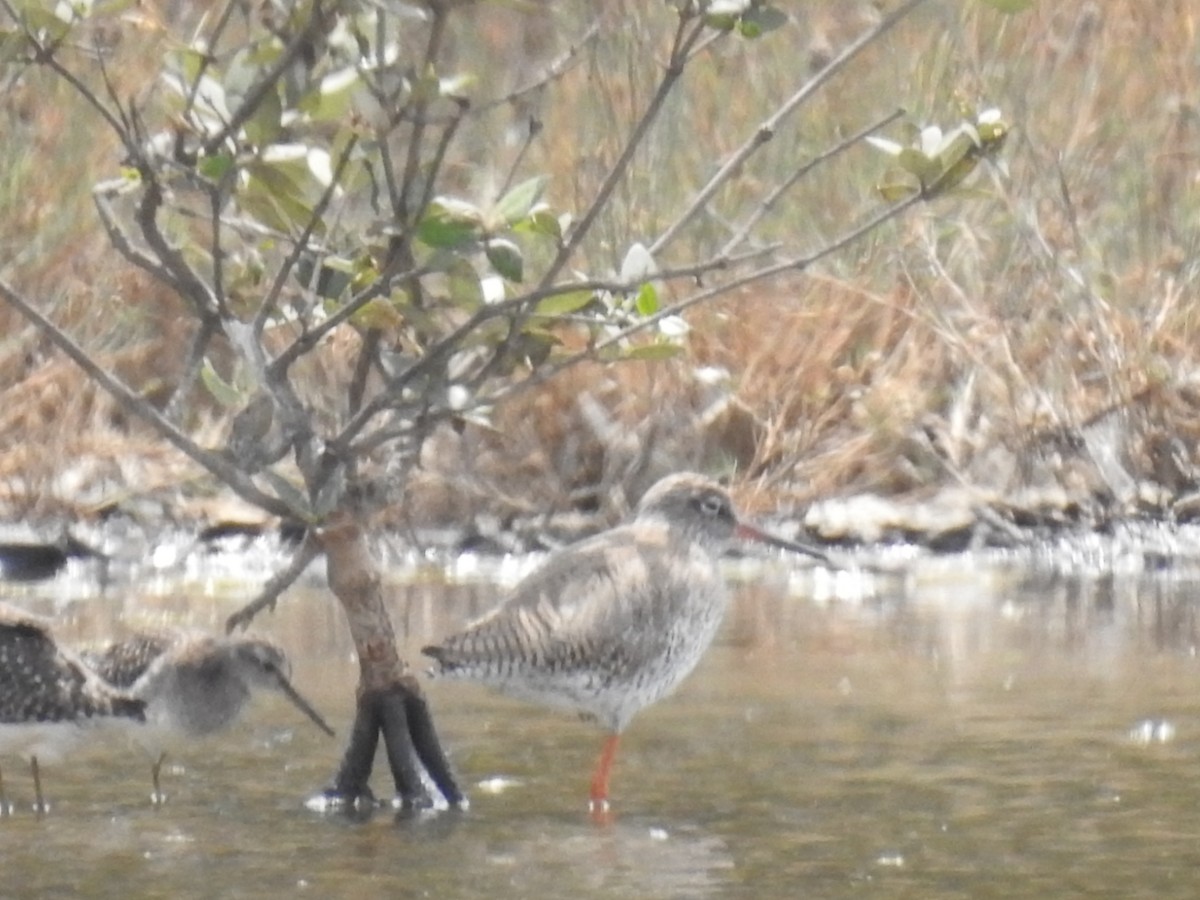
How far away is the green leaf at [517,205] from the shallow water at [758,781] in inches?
53.0

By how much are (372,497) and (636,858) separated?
42.6 inches

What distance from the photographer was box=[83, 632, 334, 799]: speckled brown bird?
7.25 metres

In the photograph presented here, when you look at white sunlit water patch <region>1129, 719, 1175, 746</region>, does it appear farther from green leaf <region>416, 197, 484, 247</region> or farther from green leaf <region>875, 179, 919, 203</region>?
green leaf <region>416, 197, 484, 247</region>

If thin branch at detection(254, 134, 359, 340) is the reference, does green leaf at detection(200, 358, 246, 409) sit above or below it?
below

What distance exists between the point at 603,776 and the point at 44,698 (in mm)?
1391

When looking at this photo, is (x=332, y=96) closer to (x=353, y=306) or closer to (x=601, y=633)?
(x=353, y=306)

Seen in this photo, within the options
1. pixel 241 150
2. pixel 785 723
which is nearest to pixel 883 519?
pixel 785 723

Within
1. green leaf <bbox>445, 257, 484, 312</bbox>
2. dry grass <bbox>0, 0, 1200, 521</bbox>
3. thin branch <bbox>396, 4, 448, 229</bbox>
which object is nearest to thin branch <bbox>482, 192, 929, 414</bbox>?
green leaf <bbox>445, 257, 484, 312</bbox>

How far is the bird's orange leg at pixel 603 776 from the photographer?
659cm

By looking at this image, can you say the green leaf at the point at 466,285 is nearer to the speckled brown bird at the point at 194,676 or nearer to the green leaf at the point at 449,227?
the green leaf at the point at 449,227

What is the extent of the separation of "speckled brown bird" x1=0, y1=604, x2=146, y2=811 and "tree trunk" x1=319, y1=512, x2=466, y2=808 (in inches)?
28.3

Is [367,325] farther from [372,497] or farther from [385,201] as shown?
[385,201]

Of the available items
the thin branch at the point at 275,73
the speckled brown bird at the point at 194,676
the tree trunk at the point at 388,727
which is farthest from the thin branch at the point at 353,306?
the speckled brown bird at the point at 194,676

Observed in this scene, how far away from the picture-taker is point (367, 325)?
626cm
